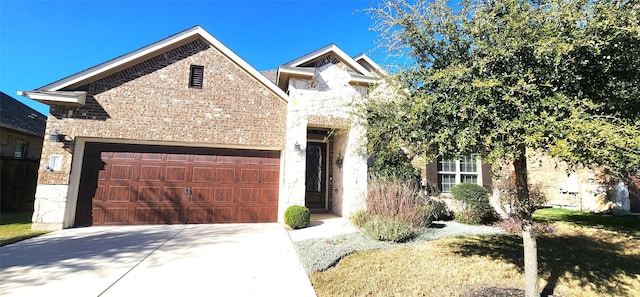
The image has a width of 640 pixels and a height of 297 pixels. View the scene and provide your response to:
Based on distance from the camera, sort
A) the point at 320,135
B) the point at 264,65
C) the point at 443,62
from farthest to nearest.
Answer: the point at 264,65
the point at 320,135
the point at 443,62

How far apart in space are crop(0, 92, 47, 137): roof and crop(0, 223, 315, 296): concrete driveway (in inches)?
380

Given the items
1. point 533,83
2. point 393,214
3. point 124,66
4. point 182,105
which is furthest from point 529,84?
point 124,66

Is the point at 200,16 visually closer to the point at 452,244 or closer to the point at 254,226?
the point at 254,226

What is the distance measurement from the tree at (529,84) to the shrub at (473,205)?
5.76 metres

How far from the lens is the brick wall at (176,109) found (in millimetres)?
8594

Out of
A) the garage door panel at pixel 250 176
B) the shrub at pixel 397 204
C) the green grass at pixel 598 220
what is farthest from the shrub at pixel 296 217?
the green grass at pixel 598 220

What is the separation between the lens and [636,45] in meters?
3.08

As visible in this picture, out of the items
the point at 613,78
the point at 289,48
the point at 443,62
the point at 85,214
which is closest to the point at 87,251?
the point at 85,214

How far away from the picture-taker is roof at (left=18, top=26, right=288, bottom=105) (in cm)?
823

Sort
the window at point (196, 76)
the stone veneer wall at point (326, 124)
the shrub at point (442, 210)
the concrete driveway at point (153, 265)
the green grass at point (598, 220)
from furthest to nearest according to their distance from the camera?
the shrub at point (442, 210)
the window at point (196, 76)
the stone veneer wall at point (326, 124)
the green grass at point (598, 220)
the concrete driveway at point (153, 265)

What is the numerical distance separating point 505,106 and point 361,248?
4.13 m

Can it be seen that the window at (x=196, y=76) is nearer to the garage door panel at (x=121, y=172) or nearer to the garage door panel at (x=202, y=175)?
the garage door panel at (x=202, y=175)

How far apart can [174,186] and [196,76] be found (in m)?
3.76

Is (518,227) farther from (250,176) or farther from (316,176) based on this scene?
(250,176)
